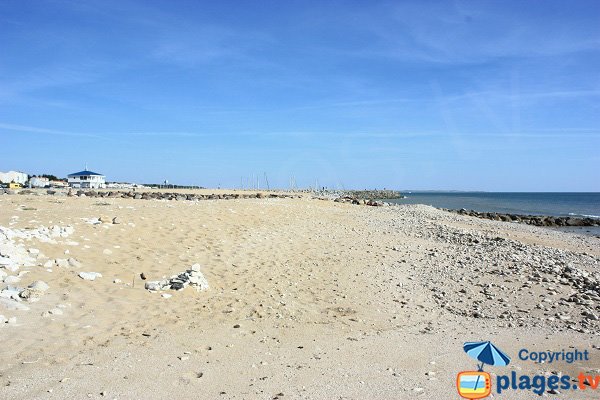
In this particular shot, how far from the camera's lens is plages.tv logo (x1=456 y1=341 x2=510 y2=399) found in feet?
16.9

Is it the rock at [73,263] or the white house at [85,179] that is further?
the white house at [85,179]

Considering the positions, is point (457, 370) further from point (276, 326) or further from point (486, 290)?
point (486, 290)

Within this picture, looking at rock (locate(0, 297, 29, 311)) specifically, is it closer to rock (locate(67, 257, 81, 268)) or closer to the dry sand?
the dry sand

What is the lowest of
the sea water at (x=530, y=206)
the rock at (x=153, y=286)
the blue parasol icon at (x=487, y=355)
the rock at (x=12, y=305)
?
the sea water at (x=530, y=206)

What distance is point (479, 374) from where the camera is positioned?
5.95m

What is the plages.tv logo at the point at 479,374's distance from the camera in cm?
514

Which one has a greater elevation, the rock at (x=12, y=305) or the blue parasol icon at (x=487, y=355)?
the blue parasol icon at (x=487, y=355)

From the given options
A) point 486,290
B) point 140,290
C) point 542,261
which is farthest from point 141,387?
point 542,261

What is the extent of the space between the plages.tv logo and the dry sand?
17cm

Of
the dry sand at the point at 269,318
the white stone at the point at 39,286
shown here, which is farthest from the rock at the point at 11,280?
the white stone at the point at 39,286

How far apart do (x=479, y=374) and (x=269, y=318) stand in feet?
12.8

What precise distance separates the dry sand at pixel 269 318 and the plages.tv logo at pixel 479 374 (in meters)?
0.17

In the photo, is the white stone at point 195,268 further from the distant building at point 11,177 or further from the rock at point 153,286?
the distant building at point 11,177

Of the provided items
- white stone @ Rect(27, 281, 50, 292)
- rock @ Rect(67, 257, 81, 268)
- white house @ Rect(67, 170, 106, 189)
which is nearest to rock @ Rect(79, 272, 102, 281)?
rock @ Rect(67, 257, 81, 268)
